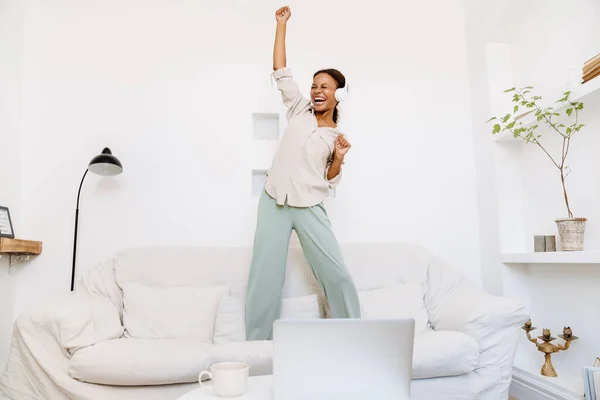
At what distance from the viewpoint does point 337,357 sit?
0.94 m

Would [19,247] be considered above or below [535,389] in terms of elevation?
above

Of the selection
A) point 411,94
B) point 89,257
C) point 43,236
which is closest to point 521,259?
point 411,94

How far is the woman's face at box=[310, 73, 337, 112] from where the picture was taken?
2.22 meters

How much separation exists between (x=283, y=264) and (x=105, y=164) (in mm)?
1147

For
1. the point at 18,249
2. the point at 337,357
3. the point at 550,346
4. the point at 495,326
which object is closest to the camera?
the point at 337,357

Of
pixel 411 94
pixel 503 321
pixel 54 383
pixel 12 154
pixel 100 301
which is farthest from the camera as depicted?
pixel 411 94

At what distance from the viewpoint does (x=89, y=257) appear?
8.79ft

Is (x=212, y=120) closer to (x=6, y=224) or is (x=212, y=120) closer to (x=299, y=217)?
(x=299, y=217)

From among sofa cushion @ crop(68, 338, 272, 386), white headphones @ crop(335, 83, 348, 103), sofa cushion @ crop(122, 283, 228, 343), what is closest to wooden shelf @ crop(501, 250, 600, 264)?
white headphones @ crop(335, 83, 348, 103)

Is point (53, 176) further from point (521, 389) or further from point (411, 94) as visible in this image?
point (521, 389)

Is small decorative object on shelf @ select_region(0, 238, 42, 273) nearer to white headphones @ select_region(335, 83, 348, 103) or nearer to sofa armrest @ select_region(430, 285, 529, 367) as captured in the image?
white headphones @ select_region(335, 83, 348, 103)

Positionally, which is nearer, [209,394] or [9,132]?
[209,394]

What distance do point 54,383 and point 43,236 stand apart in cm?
110

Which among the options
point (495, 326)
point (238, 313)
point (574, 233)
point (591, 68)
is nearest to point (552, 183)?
point (574, 233)
